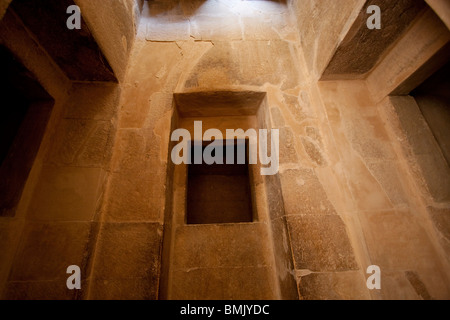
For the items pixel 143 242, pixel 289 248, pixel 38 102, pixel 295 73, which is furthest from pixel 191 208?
pixel 295 73

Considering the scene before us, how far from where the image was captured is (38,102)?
4.67 feet

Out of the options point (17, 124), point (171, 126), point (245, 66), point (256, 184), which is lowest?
point (256, 184)

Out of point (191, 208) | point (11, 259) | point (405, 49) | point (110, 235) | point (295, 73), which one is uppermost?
point (295, 73)

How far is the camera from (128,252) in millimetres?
1276

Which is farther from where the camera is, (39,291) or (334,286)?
(334,286)

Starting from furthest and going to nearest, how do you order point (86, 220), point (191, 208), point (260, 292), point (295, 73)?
point (191, 208) < point (295, 73) < point (260, 292) < point (86, 220)

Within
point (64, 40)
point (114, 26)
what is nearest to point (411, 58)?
point (114, 26)

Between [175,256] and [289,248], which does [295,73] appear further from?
[175,256]

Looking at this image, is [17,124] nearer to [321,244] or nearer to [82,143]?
[82,143]

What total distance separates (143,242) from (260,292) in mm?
1028

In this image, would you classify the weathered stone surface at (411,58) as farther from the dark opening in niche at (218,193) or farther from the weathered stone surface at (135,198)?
the weathered stone surface at (135,198)

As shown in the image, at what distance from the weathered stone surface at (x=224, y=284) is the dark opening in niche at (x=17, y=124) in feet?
4.15

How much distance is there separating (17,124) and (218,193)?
2469mm

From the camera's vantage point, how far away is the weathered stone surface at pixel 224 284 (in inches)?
58.7
